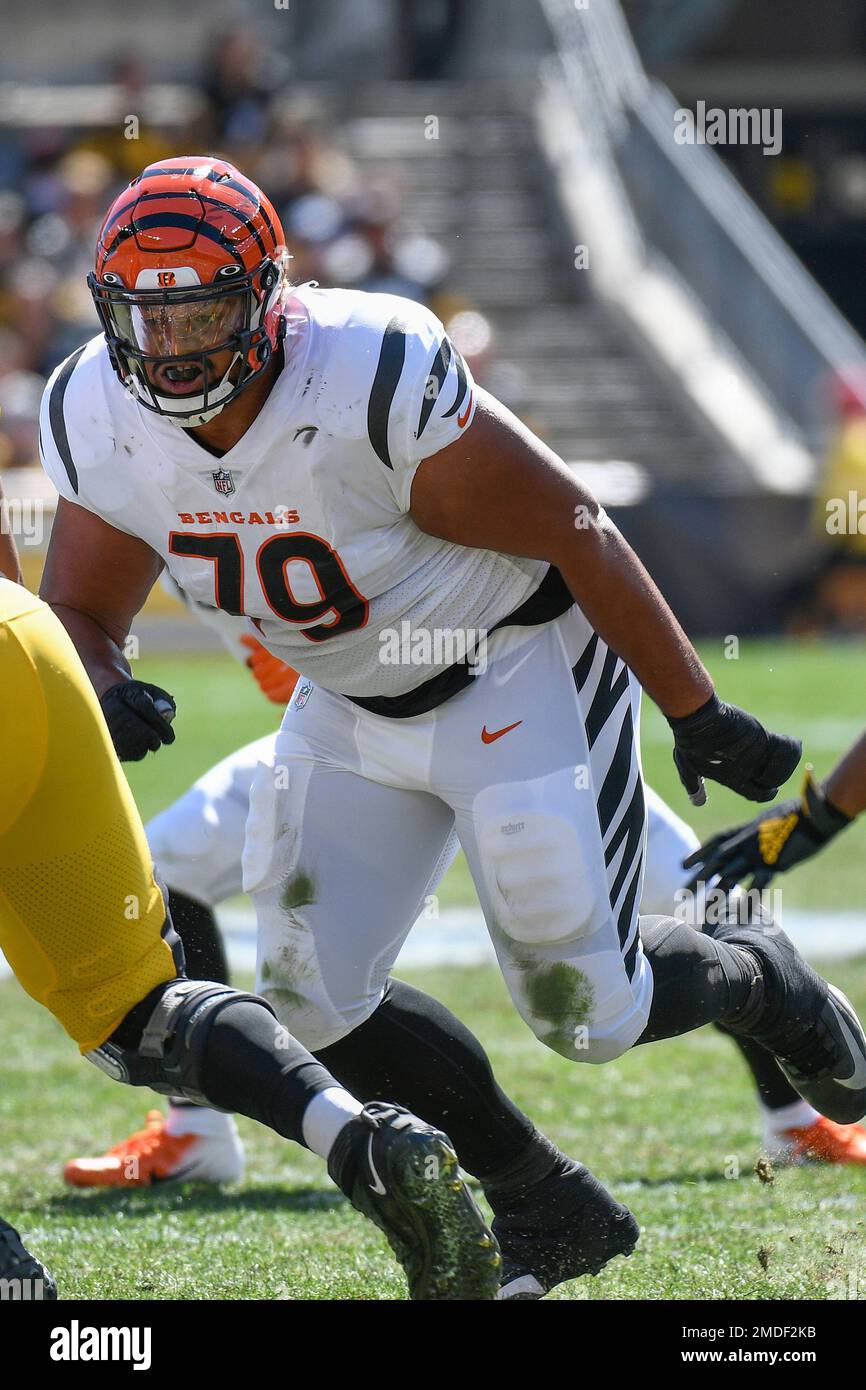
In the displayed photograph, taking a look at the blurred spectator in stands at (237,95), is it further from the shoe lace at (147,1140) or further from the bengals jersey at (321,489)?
the bengals jersey at (321,489)

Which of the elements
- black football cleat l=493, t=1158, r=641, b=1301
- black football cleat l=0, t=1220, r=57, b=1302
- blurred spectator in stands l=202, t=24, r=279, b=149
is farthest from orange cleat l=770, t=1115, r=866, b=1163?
blurred spectator in stands l=202, t=24, r=279, b=149

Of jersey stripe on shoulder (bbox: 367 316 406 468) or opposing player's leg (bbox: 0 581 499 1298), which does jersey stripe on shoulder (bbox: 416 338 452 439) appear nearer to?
jersey stripe on shoulder (bbox: 367 316 406 468)

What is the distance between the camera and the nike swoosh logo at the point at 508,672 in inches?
113

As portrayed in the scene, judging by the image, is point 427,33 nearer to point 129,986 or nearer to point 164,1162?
point 164,1162

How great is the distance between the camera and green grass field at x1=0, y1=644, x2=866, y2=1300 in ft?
9.37

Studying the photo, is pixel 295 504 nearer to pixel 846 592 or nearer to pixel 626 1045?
pixel 626 1045

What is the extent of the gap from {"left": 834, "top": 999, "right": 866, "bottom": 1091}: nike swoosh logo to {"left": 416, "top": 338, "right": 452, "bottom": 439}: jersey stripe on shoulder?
130 centimetres

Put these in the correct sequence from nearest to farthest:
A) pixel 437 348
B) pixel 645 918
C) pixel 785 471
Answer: pixel 437 348 < pixel 645 918 < pixel 785 471

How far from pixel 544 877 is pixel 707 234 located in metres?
12.0

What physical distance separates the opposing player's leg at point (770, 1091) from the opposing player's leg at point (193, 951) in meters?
0.82

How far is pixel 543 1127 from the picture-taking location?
3.83 meters
